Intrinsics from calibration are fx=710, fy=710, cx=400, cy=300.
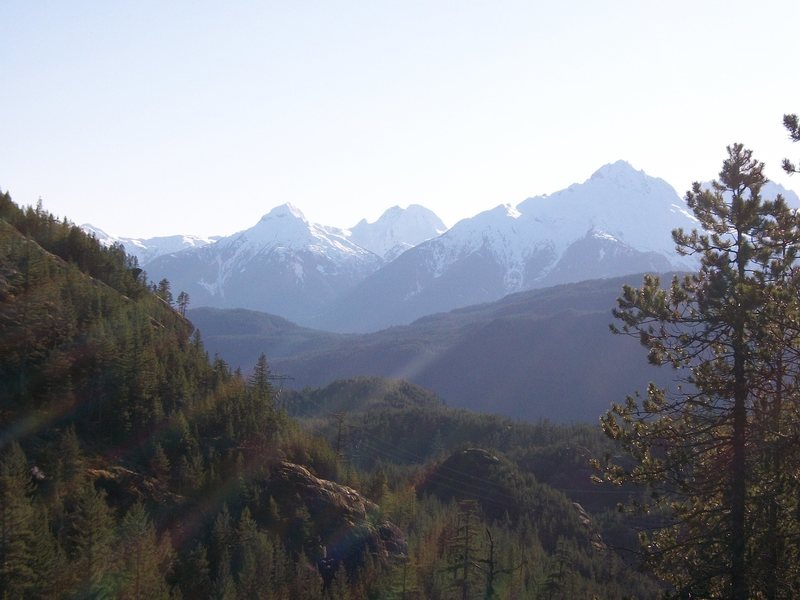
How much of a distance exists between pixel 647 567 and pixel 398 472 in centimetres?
13941

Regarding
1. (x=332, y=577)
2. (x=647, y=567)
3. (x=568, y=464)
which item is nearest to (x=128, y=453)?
(x=332, y=577)

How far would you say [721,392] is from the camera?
17.7 metres

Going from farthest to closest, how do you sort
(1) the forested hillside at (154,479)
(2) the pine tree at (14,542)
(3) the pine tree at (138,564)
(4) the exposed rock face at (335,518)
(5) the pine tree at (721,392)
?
(4) the exposed rock face at (335,518)
(1) the forested hillside at (154,479)
(3) the pine tree at (138,564)
(2) the pine tree at (14,542)
(5) the pine tree at (721,392)

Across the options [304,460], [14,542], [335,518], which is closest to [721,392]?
[14,542]

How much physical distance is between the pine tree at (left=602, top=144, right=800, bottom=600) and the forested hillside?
25.2 m

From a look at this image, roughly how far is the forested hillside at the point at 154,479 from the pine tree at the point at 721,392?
25.2 metres

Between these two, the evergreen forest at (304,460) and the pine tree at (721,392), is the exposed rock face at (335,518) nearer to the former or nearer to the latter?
the evergreen forest at (304,460)

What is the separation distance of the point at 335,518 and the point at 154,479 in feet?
60.1

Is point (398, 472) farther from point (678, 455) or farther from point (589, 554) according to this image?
point (678, 455)

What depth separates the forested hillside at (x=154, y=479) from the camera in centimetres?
4553

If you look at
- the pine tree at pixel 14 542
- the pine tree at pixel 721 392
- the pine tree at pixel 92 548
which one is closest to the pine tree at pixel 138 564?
the pine tree at pixel 92 548

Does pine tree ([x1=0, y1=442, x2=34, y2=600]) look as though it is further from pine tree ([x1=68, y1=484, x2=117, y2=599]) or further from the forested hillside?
pine tree ([x1=68, y1=484, x2=117, y2=599])

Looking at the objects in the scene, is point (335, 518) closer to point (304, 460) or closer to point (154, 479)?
point (304, 460)

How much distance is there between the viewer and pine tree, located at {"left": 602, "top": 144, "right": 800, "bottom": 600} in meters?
16.9
